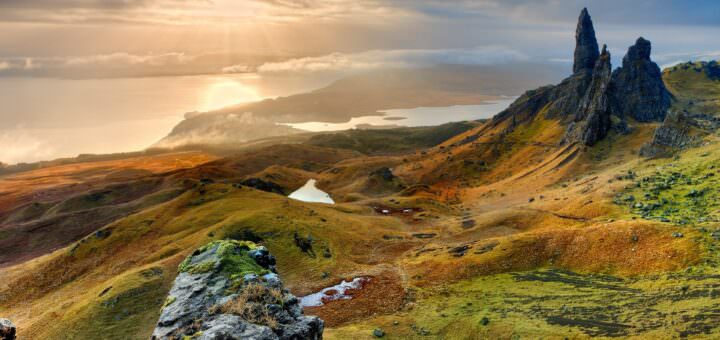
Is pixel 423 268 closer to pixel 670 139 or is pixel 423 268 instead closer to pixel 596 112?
pixel 670 139

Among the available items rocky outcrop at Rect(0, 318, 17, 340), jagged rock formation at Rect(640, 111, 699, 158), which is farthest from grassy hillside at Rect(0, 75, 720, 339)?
rocky outcrop at Rect(0, 318, 17, 340)

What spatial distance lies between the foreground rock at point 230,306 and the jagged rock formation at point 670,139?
125 meters

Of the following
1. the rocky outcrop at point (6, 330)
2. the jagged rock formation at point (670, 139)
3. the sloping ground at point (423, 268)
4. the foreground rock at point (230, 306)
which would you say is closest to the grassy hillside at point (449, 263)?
the sloping ground at point (423, 268)

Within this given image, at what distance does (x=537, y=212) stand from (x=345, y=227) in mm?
45620

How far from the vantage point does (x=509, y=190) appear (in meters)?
149

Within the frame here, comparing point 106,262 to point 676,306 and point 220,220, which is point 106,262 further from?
point 676,306

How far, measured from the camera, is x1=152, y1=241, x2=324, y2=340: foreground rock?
754 inches

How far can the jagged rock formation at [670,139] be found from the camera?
370ft

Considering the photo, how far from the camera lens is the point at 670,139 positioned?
385 ft

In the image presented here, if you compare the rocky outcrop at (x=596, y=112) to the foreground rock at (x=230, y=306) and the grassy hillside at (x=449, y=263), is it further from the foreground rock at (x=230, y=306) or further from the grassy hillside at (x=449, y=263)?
the foreground rock at (x=230, y=306)

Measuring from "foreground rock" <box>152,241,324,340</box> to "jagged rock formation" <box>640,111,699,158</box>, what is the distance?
125 metres

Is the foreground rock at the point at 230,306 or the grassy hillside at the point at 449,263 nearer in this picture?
the foreground rock at the point at 230,306

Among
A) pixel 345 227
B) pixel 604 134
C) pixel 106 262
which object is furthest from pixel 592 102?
Result: pixel 106 262

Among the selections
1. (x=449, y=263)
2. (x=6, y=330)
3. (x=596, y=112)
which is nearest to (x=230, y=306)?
(x=6, y=330)
